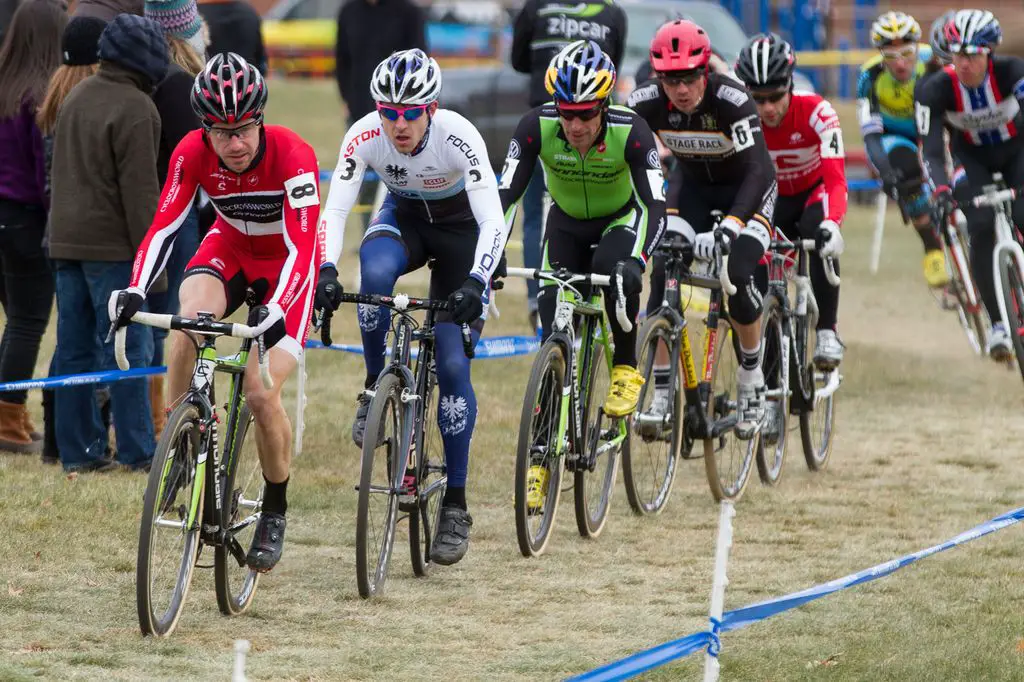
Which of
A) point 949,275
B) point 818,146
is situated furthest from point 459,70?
point 818,146

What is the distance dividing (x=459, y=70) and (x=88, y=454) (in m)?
12.9

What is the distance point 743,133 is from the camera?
27.0ft

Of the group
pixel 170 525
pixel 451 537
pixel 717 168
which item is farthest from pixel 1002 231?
pixel 170 525

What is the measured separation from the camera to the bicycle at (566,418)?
705cm

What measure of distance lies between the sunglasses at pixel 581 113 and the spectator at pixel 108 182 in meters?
1.98

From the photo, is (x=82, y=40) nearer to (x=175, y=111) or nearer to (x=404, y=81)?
(x=175, y=111)

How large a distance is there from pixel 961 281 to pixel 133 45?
7.13 m

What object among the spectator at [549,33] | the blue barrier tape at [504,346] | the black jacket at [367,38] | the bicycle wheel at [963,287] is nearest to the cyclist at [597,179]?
the blue barrier tape at [504,346]

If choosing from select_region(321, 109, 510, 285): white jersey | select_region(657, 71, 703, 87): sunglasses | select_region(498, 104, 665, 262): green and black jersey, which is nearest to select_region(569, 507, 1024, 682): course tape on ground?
select_region(321, 109, 510, 285): white jersey

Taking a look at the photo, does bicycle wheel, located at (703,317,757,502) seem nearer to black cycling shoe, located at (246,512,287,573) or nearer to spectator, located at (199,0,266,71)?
black cycling shoe, located at (246,512,287,573)

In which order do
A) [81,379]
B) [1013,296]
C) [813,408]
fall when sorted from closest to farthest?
[81,379] < [813,408] < [1013,296]

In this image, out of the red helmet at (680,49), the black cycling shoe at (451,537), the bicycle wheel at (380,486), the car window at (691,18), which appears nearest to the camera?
the bicycle wheel at (380,486)

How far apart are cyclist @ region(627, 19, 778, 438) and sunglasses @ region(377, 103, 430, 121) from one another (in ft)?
5.92

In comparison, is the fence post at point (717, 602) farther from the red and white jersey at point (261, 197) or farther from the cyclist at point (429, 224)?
the red and white jersey at point (261, 197)
